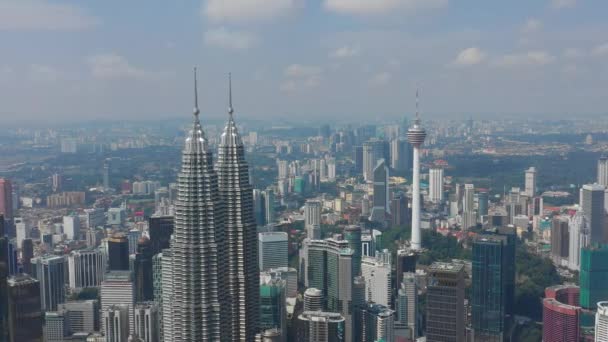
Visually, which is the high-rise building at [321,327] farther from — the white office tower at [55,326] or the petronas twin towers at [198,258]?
the white office tower at [55,326]

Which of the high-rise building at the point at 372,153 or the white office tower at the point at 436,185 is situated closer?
the white office tower at the point at 436,185

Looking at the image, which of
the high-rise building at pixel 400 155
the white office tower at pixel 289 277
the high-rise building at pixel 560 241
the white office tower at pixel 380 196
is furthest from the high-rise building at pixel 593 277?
the high-rise building at pixel 400 155

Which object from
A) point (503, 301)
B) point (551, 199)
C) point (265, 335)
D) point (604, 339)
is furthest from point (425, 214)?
point (265, 335)

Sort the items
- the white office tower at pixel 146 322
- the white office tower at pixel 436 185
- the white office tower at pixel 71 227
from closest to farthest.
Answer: the white office tower at pixel 146 322, the white office tower at pixel 71 227, the white office tower at pixel 436 185

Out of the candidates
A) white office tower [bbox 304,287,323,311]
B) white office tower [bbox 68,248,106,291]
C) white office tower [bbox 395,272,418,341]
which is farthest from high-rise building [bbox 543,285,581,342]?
white office tower [bbox 68,248,106,291]

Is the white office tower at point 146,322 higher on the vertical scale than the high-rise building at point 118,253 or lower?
lower

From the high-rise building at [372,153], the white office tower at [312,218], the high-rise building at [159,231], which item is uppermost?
the high-rise building at [372,153]

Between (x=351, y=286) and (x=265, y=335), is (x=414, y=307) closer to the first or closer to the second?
(x=351, y=286)
